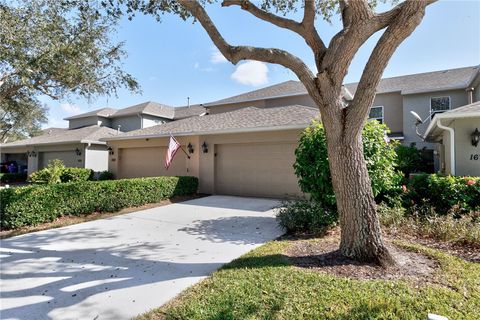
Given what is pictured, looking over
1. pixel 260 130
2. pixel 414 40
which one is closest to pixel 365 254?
pixel 414 40

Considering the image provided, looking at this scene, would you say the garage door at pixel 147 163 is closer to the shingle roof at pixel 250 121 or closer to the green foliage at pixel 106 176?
the green foliage at pixel 106 176

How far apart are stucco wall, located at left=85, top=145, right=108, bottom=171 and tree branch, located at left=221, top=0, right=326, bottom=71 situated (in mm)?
16875

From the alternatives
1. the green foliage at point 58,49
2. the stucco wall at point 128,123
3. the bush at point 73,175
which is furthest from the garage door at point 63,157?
the green foliage at point 58,49

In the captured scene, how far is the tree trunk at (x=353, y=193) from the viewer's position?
418 cm

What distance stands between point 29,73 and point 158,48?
4635 mm

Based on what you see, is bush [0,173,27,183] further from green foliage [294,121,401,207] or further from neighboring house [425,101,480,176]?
neighboring house [425,101,480,176]

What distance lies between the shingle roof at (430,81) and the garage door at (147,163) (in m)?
11.1

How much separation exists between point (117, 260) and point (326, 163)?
4813mm

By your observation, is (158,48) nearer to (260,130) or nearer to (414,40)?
(260,130)

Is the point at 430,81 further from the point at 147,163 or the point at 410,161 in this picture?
the point at 147,163

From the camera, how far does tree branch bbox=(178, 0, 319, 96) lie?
451 centimetres

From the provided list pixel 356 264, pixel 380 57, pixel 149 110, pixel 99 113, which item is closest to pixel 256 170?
pixel 356 264

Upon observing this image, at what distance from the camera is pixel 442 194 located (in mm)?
6656

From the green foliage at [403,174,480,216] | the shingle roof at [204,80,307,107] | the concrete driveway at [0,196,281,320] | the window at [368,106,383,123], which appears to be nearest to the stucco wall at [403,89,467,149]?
the window at [368,106,383,123]
